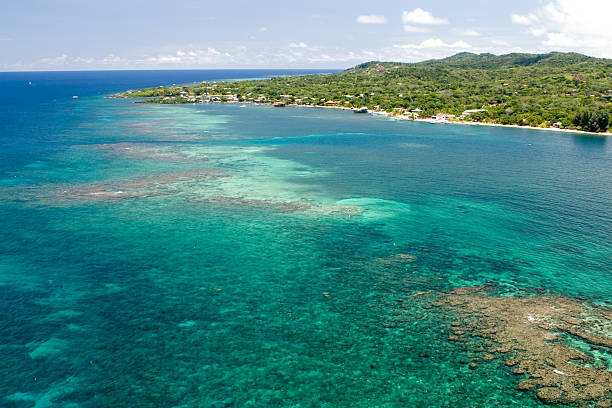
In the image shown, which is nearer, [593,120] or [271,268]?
[271,268]

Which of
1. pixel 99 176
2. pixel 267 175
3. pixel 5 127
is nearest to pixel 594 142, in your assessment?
pixel 267 175

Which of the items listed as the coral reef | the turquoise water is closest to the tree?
the turquoise water

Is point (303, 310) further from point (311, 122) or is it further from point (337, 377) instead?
point (311, 122)

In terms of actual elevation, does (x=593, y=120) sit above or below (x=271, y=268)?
above

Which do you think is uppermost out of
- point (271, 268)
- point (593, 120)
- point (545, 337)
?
point (593, 120)

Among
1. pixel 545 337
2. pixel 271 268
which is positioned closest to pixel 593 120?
pixel 545 337

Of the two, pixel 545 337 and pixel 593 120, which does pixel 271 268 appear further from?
pixel 593 120

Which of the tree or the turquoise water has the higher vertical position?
the tree

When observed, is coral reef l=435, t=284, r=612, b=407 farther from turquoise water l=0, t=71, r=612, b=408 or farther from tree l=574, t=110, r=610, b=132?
tree l=574, t=110, r=610, b=132
